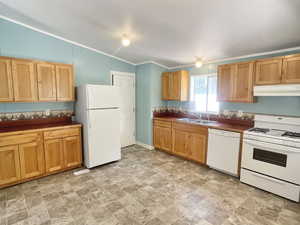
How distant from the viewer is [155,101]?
15.0 feet

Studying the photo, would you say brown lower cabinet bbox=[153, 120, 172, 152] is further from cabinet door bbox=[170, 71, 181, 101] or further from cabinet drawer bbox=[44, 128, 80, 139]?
cabinet drawer bbox=[44, 128, 80, 139]

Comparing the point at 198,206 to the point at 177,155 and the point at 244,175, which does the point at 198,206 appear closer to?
the point at 244,175

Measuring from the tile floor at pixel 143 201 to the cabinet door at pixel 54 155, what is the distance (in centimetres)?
20

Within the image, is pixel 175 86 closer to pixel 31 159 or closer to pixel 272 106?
pixel 272 106

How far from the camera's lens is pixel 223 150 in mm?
3082

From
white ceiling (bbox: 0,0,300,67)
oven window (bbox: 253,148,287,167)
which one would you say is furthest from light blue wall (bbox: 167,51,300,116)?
oven window (bbox: 253,148,287,167)

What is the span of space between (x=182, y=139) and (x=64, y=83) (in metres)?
2.86

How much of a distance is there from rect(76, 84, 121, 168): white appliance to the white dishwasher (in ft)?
6.73

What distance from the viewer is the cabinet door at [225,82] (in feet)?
10.7

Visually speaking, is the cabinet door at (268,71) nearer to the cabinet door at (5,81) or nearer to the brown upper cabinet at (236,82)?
the brown upper cabinet at (236,82)

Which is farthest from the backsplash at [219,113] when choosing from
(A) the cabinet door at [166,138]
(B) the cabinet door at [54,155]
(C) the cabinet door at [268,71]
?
(B) the cabinet door at [54,155]

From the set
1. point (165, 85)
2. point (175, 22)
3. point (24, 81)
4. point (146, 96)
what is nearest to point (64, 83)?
point (24, 81)

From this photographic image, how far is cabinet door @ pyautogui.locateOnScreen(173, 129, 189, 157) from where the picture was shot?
3.75 metres

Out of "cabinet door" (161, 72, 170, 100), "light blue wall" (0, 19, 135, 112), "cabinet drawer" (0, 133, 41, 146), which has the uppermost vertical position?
"light blue wall" (0, 19, 135, 112)
